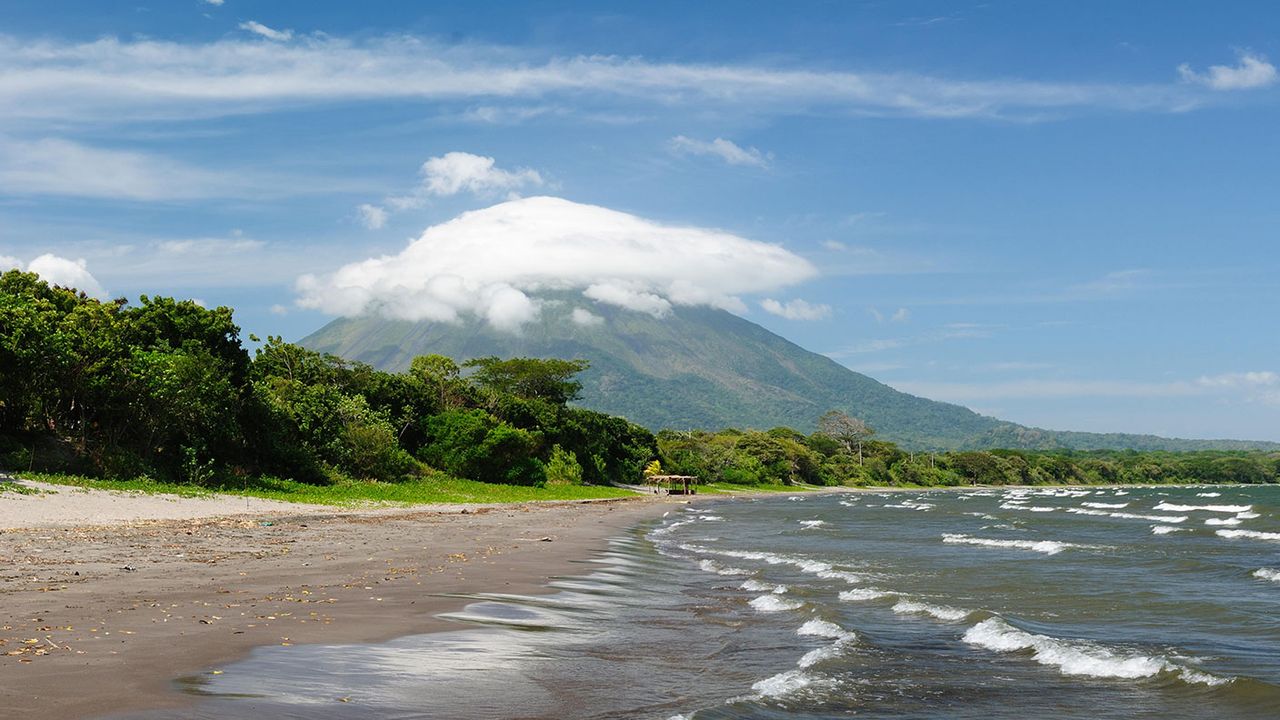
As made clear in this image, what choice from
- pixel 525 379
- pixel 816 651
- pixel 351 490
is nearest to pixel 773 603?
pixel 816 651

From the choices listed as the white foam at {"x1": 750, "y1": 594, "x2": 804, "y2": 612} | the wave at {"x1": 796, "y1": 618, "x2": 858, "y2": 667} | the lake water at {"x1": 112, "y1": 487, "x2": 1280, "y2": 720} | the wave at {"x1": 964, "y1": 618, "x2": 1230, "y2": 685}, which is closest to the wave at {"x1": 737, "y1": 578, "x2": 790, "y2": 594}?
the lake water at {"x1": 112, "y1": 487, "x2": 1280, "y2": 720}

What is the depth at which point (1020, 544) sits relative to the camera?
35.5 metres

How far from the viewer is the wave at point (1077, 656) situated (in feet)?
38.7

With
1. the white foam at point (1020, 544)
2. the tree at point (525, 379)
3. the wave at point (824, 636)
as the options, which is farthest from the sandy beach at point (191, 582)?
the tree at point (525, 379)

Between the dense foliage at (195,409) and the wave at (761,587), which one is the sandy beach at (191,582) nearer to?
the wave at (761,587)

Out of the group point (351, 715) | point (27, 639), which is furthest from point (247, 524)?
point (351, 715)

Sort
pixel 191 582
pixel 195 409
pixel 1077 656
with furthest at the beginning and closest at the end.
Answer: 1. pixel 195 409
2. pixel 191 582
3. pixel 1077 656

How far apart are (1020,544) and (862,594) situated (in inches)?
737

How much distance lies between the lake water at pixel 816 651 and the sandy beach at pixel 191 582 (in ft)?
2.84

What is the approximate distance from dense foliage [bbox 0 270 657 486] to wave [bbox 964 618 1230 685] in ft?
126

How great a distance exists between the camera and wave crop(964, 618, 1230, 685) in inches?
465

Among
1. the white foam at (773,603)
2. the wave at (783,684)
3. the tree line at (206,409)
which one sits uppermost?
the tree line at (206,409)

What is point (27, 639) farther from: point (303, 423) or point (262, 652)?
point (303, 423)

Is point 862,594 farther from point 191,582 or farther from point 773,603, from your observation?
point 191,582
